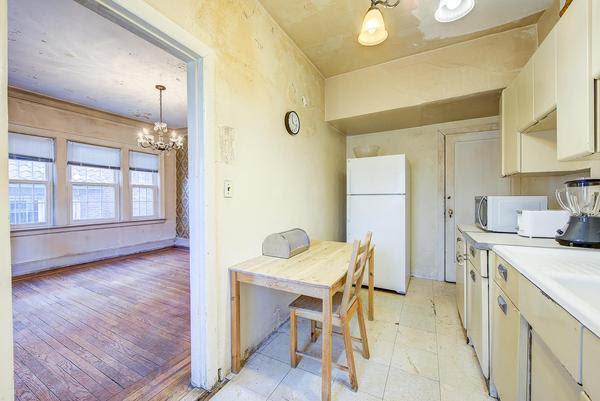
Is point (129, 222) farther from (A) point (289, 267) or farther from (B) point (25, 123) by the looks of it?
(A) point (289, 267)

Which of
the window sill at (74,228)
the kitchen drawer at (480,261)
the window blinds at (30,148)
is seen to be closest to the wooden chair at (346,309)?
the kitchen drawer at (480,261)

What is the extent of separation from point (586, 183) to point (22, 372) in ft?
11.7

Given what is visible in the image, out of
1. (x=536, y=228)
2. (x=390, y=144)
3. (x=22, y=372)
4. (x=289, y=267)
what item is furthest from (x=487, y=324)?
(x=22, y=372)

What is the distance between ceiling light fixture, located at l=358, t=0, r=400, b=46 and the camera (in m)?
1.43

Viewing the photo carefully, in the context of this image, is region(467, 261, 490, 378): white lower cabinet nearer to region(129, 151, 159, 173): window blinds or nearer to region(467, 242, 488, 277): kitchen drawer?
region(467, 242, 488, 277): kitchen drawer

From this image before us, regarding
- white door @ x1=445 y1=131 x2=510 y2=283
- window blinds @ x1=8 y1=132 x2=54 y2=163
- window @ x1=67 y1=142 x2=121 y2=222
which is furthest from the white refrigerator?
window blinds @ x1=8 y1=132 x2=54 y2=163

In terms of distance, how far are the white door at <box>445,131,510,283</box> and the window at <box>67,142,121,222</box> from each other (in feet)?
18.5

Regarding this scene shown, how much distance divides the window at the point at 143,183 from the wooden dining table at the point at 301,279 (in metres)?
4.40

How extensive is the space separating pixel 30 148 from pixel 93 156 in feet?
2.58

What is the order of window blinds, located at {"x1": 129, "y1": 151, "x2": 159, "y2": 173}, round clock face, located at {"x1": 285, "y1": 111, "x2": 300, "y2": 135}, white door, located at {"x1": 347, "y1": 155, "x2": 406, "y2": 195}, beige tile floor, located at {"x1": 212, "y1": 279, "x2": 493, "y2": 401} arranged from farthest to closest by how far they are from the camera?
window blinds, located at {"x1": 129, "y1": 151, "x2": 159, "y2": 173} → white door, located at {"x1": 347, "y1": 155, "x2": 406, "y2": 195} → round clock face, located at {"x1": 285, "y1": 111, "x2": 300, "y2": 135} → beige tile floor, located at {"x1": 212, "y1": 279, "x2": 493, "y2": 401}

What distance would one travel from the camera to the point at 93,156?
14.2 ft

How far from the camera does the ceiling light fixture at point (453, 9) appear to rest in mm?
1392

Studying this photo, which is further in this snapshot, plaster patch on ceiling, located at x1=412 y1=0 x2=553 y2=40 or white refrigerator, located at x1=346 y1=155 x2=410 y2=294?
white refrigerator, located at x1=346 y1=155 x2=410 y2=294

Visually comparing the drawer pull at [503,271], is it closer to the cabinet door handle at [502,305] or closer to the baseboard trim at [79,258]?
the cabinet door handle at [502,305]
